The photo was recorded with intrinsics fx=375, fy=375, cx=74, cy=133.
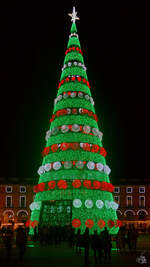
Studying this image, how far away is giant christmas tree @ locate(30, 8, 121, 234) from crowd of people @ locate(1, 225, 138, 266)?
64.5 inches

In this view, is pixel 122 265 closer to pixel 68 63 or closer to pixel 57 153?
pixel 57 153

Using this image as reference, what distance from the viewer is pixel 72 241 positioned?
23.8 meters

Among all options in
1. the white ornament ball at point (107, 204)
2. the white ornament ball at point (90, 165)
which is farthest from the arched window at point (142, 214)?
the white ornament ball at point (90, 165)

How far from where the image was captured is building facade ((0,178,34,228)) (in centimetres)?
7112

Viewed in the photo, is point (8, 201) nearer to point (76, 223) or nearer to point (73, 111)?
point (73, 111)

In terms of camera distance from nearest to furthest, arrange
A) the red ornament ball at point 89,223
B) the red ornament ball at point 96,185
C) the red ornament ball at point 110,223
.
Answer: the red ornament ball at point 89,223 → the red ornament ball at point 110,223 → the red ornament ball at point 96,185

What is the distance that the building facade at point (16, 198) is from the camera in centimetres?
7112

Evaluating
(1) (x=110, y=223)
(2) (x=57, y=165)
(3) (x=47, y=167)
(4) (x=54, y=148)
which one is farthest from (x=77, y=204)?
(4) (x=54, y=148)

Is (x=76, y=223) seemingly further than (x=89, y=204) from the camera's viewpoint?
No

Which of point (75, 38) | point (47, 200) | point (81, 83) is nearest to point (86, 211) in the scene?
point (47, 200)

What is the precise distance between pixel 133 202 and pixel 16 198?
22881 millimetres

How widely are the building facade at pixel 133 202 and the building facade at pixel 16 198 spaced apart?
17.3m

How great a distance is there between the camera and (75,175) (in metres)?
28.8

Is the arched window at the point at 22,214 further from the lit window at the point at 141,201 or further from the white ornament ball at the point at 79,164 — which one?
the white ornament ball at the point at 79,164
